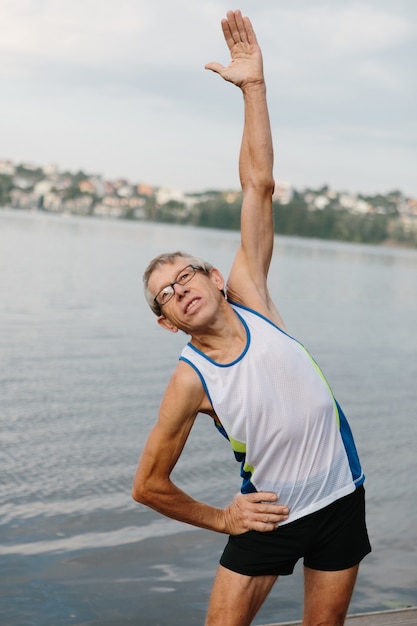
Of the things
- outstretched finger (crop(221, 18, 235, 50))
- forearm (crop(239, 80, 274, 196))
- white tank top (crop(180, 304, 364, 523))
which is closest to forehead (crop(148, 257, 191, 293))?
white tank top (crop(180, 304, 364, 523))

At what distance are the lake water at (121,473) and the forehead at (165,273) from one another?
123 inches

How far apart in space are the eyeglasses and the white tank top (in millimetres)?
179

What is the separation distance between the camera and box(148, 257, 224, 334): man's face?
2971 mm

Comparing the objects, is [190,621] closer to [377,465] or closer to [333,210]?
[377,465]

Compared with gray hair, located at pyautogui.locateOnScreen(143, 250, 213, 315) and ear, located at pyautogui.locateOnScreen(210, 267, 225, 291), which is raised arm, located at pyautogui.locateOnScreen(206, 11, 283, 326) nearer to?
ear, located at pyautogui.locateOnScreen(210, 267, 225, 291)

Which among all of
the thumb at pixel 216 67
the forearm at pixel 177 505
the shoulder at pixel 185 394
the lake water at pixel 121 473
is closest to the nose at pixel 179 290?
the shoulder at pixel 185 394

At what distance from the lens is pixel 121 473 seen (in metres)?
8.75

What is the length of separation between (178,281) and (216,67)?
44.3 inches

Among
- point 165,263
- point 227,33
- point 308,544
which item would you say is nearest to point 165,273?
point 165,263

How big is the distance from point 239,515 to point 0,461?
20.1 ft

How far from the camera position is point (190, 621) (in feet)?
18.3

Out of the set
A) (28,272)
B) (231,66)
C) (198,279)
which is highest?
(231,66)

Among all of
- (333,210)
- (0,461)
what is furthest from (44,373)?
(333,210)

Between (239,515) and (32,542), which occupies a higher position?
(239,515)
